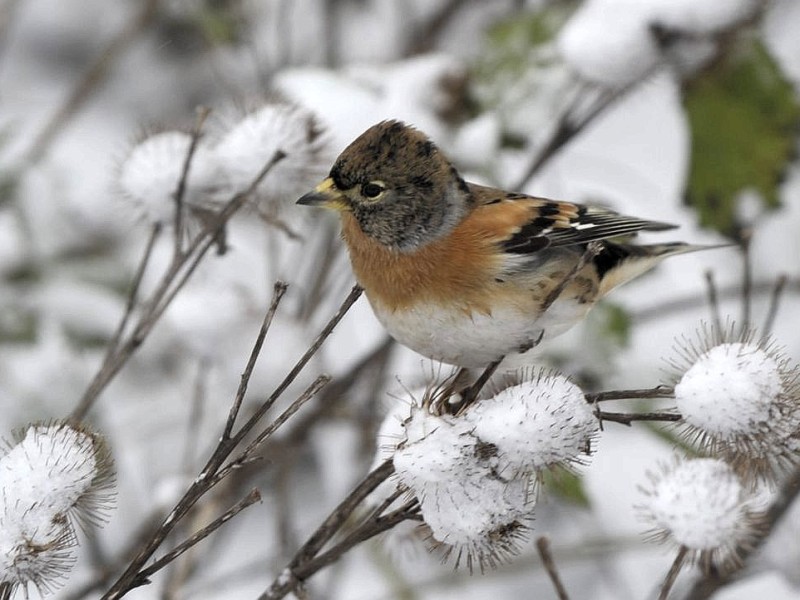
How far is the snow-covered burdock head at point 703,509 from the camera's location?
4.32 feet

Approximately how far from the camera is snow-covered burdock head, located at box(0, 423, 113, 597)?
1.24 m

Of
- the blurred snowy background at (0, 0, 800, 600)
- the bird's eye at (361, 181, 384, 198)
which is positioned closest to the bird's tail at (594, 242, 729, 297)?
the blurred snowy background at (0, 0, 800, 600)

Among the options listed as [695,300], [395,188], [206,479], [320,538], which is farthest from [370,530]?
[695,300]

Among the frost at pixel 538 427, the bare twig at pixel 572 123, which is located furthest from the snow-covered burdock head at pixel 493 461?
the bare twig at pixel 572 123

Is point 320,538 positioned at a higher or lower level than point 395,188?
lower

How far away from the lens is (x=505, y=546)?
53.9 inches

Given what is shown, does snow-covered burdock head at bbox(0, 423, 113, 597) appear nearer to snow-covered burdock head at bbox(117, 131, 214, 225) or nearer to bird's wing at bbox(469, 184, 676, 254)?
snow-covered burdock head at bbox(117, 131, 214, 225)

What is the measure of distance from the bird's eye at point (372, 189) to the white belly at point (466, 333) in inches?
8.4

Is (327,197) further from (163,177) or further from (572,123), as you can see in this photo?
(572,123)

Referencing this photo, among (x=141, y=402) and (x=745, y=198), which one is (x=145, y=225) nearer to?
(x=745, y=198)

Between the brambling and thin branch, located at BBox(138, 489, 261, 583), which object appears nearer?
thin branch, located at BBox(138, 489, 261, 583)

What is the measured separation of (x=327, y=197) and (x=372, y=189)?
3.7 inches

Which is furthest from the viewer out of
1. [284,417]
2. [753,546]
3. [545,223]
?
[545,223]

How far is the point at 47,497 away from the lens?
1.27m
